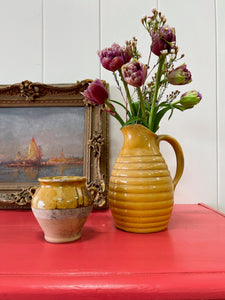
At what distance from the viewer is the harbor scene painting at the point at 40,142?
2.49ft

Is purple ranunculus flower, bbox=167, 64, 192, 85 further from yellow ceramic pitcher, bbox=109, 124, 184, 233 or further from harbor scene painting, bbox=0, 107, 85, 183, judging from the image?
harbor scene painting, bbox=0, 107, 85, 183

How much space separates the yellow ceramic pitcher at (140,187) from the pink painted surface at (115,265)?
0.10 feet

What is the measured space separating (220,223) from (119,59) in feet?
1.58

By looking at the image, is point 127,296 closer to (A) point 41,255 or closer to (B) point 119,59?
(A) point 41,255

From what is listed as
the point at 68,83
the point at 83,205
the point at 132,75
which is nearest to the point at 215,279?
the point at 83,205

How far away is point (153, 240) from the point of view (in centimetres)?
47

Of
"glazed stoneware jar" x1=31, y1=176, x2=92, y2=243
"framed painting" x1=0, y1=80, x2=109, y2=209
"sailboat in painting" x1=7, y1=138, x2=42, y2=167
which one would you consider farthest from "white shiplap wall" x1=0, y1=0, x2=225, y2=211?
"glazed stoneware jar" x1=31, y1=176, x2=92, y2=243

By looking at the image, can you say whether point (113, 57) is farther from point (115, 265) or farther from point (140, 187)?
point (115, 265)

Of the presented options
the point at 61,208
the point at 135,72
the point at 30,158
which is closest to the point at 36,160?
the point at 30,158

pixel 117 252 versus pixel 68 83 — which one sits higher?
pixel 68 83

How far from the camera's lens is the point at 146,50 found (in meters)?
0.82

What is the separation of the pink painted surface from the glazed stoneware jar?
0.08ft

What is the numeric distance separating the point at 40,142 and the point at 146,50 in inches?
19.7

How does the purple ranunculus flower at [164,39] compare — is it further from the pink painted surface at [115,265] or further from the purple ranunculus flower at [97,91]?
the pink painted surface at [115,265]
